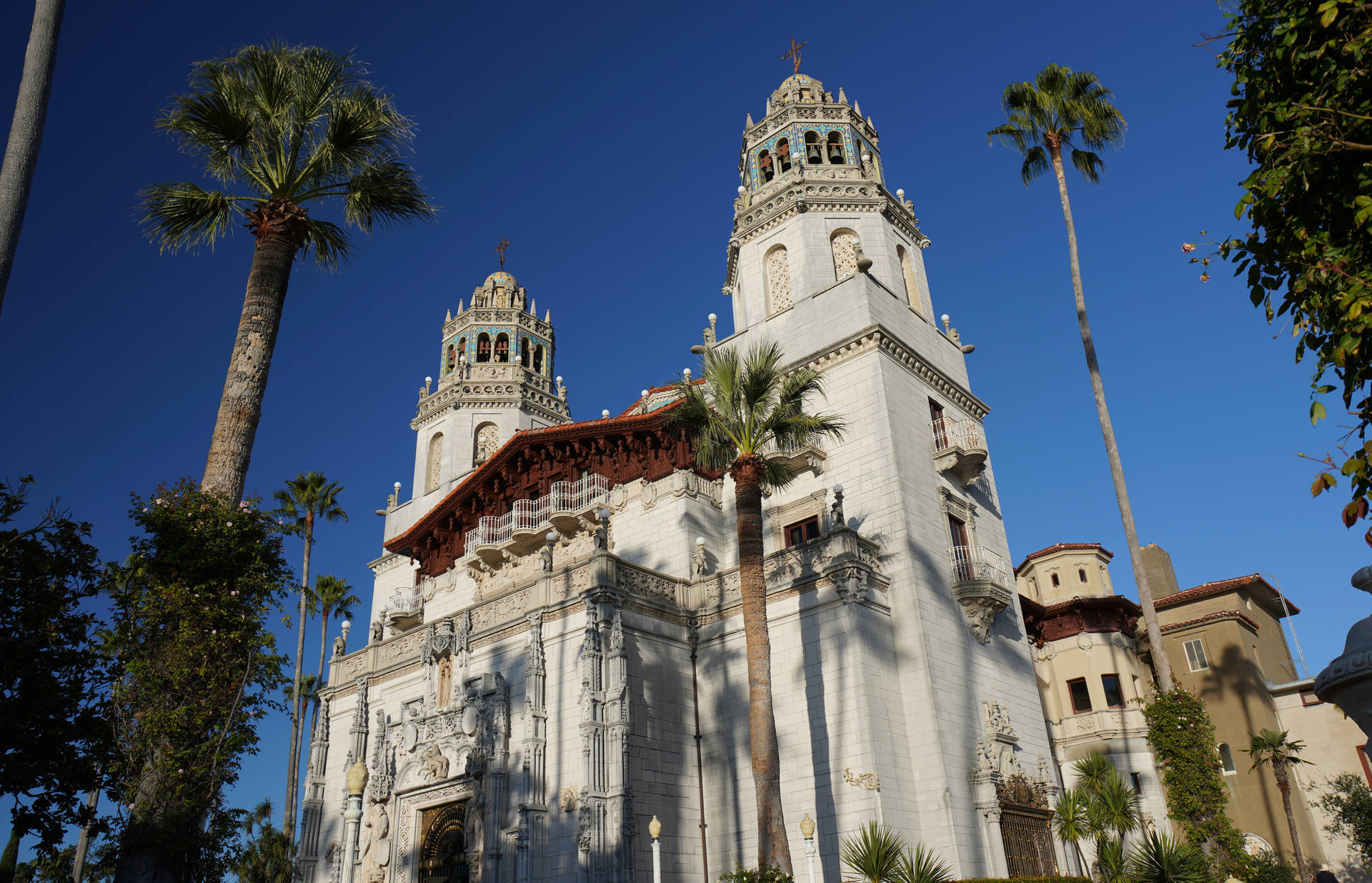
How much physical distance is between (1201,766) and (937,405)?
1272cm

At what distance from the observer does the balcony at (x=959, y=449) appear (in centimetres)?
2800

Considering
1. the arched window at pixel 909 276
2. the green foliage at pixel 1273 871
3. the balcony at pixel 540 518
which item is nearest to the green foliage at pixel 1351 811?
the green foliage at pixel 1273 871

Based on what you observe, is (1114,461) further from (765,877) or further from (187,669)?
(187,669)

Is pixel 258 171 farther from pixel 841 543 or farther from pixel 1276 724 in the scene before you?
pixel 1276 724

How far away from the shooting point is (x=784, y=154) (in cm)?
3481

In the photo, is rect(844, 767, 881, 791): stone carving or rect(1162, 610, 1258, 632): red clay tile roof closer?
rect(844, 767, 881, 791): stone carving

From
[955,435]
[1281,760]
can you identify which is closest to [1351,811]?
[1281,760]

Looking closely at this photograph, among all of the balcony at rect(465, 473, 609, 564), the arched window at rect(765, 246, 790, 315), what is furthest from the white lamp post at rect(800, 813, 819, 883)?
the arched window at rect(765, 246, 790, 315)

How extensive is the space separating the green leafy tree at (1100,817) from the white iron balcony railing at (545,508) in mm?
16032

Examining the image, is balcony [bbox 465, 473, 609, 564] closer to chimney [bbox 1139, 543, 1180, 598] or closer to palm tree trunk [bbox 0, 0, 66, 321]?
palm tree trunk [bbox 0, 0, 66, 321]

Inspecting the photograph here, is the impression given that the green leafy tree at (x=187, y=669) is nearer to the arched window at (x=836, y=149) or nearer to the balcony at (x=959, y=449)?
the balcony at (x=959, y=449)

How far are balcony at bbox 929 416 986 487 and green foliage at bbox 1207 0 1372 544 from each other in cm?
2004

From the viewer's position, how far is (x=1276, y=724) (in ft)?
122

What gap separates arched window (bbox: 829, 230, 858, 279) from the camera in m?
32.0
